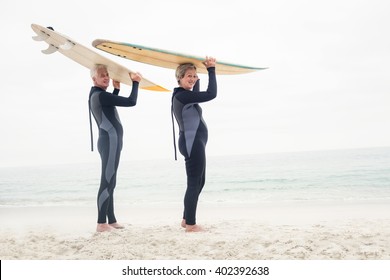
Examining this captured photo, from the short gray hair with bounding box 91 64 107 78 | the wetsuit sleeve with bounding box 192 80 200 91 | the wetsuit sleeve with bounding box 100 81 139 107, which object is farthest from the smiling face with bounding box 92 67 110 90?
the wetsuit sleeve with bounding box 192 80 200 91

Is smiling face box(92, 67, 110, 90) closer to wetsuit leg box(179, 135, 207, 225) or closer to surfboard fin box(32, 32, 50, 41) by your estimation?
surfboard fin box(32, 32, 50, 41)

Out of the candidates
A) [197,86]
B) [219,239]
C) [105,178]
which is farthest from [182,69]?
[219,239]

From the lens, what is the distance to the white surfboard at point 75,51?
331cm

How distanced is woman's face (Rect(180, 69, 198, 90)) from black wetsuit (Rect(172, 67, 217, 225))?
6 cm

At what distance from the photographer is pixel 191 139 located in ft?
10.7

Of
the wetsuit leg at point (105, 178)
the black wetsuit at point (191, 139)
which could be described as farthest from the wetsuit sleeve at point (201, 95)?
the wetsuit leg at point (105, 178)

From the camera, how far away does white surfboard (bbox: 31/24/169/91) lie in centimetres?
331

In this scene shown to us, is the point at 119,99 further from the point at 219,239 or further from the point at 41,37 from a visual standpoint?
the point at 219,239

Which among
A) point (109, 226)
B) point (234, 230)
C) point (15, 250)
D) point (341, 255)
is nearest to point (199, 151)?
point (234, 230)

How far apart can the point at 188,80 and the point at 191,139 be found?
1.82ft

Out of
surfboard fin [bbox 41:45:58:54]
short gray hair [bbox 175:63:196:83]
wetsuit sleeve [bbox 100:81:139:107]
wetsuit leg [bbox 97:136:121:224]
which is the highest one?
surfboard fin [bbox 41:45:58:54]

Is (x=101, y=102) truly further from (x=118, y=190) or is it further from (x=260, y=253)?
(x=118, y=190)

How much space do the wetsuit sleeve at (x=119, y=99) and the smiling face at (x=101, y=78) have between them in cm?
18
